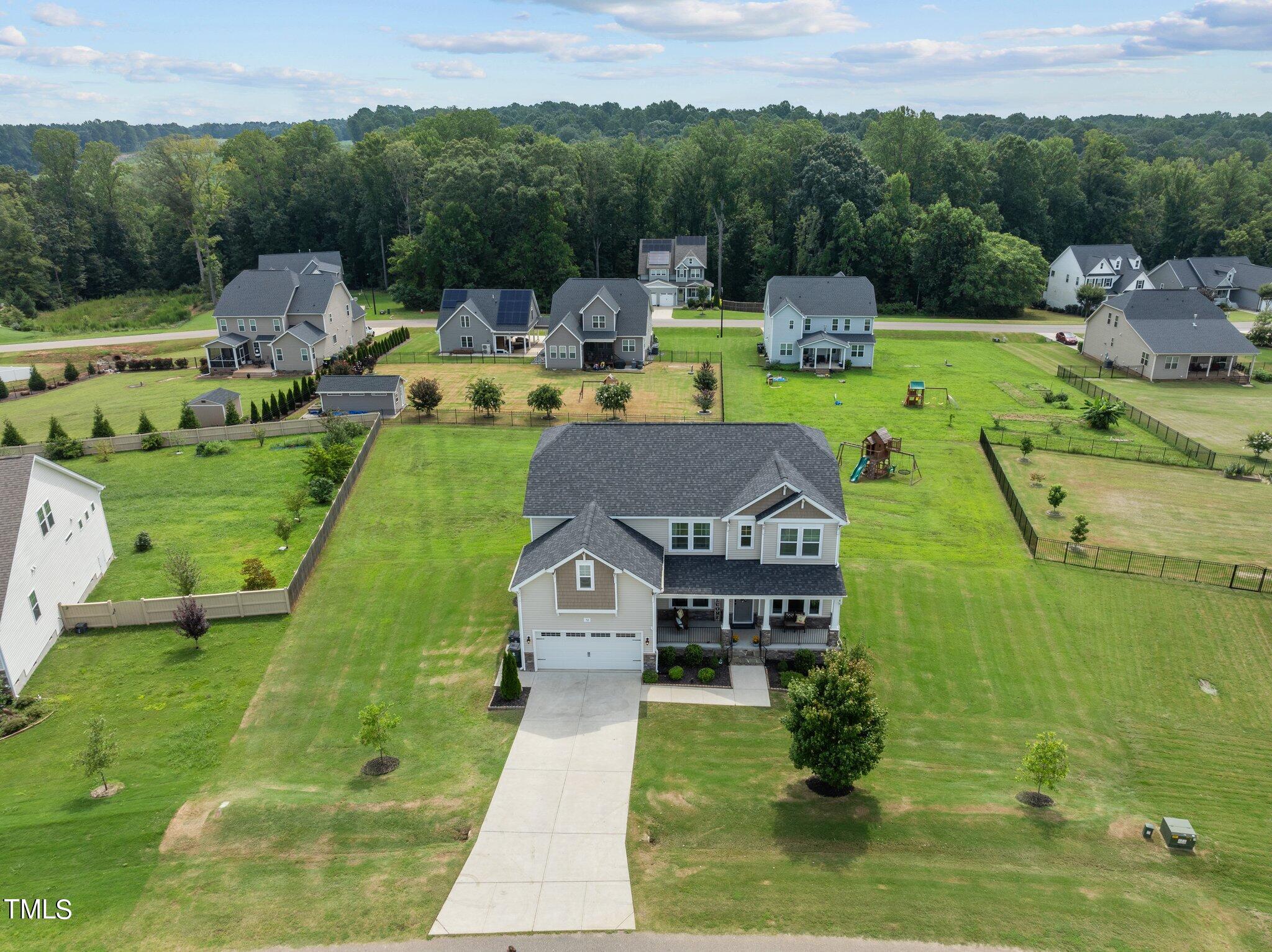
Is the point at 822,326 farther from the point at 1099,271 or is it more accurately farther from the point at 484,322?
the point at 1099,271

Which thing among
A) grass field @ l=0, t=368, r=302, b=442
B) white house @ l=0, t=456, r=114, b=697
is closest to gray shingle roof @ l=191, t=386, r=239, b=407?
grass field @ l=0, t=368, r=302, b=442

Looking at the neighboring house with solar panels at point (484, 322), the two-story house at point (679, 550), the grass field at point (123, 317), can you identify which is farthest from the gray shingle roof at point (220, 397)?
the grass field at point (123, 317)

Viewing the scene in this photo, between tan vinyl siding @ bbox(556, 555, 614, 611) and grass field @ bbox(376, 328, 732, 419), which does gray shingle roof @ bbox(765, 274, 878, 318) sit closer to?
grass field @ bbox(376, 328, 732, 419)

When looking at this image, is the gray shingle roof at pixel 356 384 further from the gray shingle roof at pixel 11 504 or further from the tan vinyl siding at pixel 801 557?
the tan vinyl siding at pixel 801 557

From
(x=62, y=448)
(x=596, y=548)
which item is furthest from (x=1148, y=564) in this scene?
(x=62, y=448)

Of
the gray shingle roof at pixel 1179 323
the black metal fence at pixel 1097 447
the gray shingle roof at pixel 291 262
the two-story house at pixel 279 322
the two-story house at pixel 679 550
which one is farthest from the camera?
the gray shingle roof at pixel 291 262

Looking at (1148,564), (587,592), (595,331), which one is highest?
(595,331)
